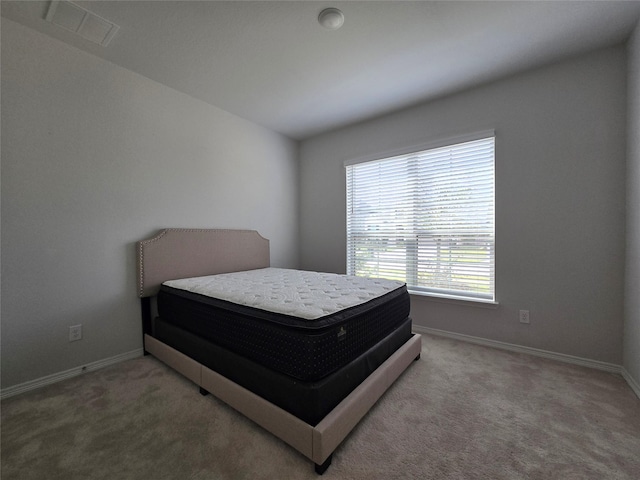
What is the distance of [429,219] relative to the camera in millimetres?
2883

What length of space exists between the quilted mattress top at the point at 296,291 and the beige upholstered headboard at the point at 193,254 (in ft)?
0.72

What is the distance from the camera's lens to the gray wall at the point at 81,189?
1.80 meters

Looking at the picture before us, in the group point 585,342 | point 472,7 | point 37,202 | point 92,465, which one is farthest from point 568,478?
point 37,202

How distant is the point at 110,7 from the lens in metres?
1.67

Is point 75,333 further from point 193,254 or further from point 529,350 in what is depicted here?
point 529,350

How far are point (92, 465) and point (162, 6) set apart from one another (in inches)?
103

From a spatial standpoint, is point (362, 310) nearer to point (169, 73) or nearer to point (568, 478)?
point (568, 478)

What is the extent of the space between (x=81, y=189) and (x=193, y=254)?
40.1 inches

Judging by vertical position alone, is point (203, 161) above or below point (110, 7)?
below

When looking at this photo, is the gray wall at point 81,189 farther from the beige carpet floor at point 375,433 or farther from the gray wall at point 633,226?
the gray wall at point 633,226

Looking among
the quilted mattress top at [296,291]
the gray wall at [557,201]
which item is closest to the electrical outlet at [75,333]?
the quilted mattress top at [296,291]

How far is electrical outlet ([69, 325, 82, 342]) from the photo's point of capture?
6.63 ft

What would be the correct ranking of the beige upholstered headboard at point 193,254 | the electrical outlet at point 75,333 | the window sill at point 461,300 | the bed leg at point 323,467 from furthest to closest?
the window sill at point 461,300
the beige upholstered headboard at point 193,254
the electrical outlet at point 75,333
the bed leg at point 323,467

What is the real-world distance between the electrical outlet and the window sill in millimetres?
3122
